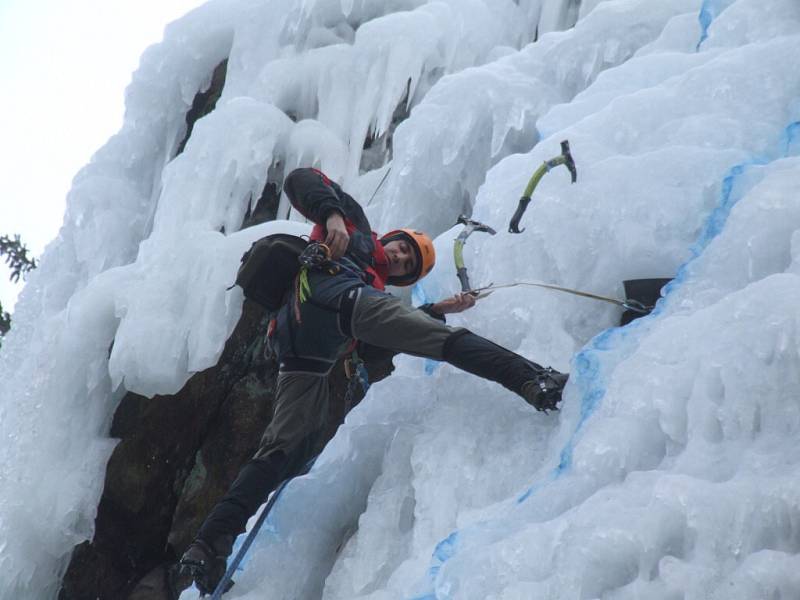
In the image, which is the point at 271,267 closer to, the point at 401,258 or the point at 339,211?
the point at 339,211

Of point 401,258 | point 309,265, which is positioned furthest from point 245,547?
point 401,258

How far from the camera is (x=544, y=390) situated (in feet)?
9.13

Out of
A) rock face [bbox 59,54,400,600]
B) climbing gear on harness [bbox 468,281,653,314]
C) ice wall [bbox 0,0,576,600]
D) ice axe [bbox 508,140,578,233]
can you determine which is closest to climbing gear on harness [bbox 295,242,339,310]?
climbing gear on harness [bbox 468,281,653,314]

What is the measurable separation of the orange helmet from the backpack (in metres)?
0.44

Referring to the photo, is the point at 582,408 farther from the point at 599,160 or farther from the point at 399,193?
the point at 399,193

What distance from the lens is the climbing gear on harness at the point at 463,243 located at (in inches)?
139

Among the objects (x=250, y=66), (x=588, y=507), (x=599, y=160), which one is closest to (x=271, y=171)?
(x=250, y=66)

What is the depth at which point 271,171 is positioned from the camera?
6551 millimetres

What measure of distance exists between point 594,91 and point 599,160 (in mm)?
840

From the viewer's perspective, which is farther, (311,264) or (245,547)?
(311,264)

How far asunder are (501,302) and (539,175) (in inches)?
19.5

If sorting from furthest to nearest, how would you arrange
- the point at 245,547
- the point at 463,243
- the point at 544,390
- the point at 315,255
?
the point at 463,243 → the point at 315,255 → the point at 245,547 → the point at 544,390

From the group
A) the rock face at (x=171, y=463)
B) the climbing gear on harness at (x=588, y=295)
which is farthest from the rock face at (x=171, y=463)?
the climbing gear on harness at (x=588, y=295)

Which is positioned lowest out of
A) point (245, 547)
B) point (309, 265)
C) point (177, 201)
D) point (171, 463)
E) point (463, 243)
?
point (171, 463)
